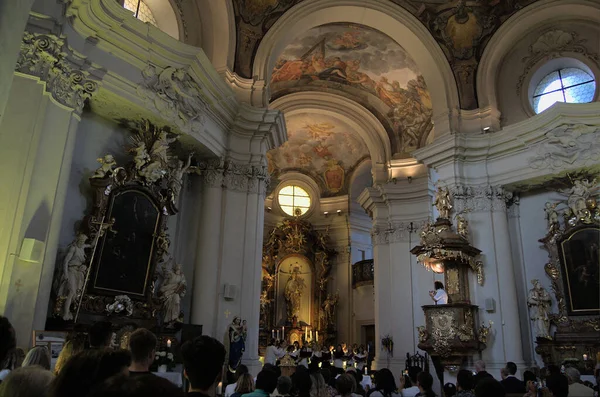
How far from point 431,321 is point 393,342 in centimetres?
467

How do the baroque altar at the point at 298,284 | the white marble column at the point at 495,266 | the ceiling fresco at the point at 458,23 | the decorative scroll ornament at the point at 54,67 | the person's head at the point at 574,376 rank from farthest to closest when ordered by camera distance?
the baroque altar at the point at 298,284
the ceiling fresco at the point at 458,23
the white marble column at the point at 495,266
the decorative scroll ornament at the point at 54,67
the person's head at the point at 574,376

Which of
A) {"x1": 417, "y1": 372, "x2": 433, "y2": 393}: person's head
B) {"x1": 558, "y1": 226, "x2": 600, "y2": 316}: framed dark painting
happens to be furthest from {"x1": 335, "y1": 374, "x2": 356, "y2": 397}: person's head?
{"x1": 558, "y1": 226, "x2": 600, "y2": 316}: framed dark painting

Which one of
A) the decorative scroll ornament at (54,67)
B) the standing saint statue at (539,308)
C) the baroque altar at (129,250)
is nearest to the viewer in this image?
the decorative scroll ornament at (54,67)

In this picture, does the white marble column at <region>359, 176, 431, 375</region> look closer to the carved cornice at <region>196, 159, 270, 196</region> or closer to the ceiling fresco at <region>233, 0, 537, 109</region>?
the ceiling fresco at <region>233, 0, 537, 109</region>

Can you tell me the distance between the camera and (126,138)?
9312mm

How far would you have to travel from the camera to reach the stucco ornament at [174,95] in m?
8.84

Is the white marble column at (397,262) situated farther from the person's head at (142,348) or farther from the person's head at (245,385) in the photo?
the person's head at (142,348)

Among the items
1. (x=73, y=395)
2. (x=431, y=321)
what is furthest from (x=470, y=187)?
(x=73, y=395)

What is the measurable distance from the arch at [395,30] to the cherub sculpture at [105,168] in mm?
5274

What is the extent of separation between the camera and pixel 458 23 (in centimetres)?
1281

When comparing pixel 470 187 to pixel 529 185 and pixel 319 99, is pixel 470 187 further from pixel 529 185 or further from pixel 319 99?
pixel 319 99

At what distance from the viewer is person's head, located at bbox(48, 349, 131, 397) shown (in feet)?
4.85

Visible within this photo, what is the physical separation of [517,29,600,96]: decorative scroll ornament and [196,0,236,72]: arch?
7459 millimetres

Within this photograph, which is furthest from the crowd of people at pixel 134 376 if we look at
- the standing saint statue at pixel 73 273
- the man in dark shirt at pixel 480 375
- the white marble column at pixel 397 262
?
the white marble column at pixel 397 262
